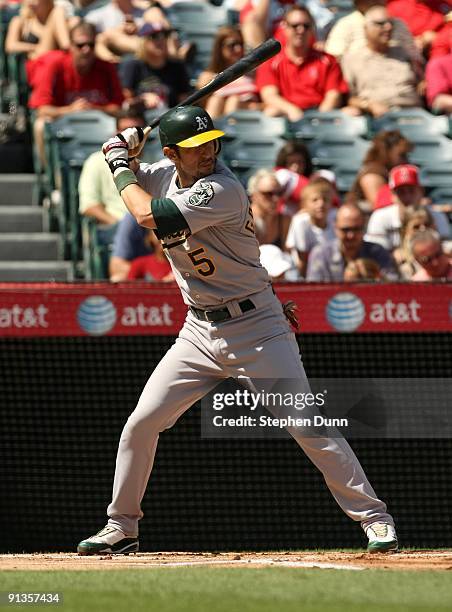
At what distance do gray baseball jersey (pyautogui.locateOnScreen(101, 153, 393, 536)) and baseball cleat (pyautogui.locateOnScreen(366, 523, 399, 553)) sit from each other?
0.04 m

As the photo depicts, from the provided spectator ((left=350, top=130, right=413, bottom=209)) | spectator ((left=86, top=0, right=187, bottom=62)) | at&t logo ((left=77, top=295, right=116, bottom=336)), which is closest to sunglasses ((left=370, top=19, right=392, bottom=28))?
spectator ((left=350, top=130, right=413, bottom=209))

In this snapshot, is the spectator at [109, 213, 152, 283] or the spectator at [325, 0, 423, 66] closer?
the spectator at [109, 213, 152, 283]

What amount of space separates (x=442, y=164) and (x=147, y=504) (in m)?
4.24

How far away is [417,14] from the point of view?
38.5 feet

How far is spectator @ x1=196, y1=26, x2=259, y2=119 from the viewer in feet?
32.4

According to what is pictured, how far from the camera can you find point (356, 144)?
9.84 metres

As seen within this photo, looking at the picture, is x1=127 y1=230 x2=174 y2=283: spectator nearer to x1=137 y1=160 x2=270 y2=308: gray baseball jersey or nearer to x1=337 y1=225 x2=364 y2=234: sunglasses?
x1=337 y1=225 x2=364 y2=234: sunglasses

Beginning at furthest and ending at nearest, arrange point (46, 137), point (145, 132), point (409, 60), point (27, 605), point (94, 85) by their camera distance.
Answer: point (409, 60) → point (94, 85) → point (46, 137) → point (145, 132) → point (27, 605)

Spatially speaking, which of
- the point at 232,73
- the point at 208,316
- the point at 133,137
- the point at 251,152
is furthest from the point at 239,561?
the point at 251,152

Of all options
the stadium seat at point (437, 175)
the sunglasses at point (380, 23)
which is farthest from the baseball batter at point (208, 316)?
the sunglasses at point (380, 23)

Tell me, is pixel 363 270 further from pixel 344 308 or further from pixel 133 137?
pixel 133 137

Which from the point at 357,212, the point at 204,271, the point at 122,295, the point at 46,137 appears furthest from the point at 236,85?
the point at 204,271

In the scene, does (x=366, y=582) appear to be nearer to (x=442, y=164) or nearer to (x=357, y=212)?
(x=357, y=212)

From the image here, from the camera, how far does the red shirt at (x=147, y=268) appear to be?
7848 mm
